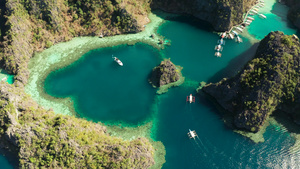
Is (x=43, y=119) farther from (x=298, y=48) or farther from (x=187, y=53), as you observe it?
(x=298, y=48)

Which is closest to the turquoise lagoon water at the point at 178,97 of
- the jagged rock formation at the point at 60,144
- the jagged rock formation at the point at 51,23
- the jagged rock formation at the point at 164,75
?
the jagged rock formation at the point at 164,75

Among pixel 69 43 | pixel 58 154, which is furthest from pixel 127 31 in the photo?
pixel 58 154

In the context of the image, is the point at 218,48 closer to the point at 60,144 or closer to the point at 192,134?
the point at 192,134

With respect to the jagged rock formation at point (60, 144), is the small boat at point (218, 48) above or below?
above

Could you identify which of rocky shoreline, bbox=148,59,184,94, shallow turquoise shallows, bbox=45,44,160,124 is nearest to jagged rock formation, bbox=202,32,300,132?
rocky shoreline, bbox=148,59,184,94

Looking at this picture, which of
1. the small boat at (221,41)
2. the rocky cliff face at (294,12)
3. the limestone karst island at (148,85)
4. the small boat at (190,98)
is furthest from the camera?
the rocky cliff face at (294,12)

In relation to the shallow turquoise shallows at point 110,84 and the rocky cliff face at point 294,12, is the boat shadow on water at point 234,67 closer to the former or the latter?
the shallow turquoise shallows at point 110,84

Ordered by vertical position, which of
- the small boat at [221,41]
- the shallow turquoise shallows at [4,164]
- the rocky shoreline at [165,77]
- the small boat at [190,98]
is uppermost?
the small boat at [221,41]

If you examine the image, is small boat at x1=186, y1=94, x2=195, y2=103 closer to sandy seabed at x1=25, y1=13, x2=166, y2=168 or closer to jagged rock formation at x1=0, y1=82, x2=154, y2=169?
sandy seabed at x1=25, y1=13, x2=166, y2=168
